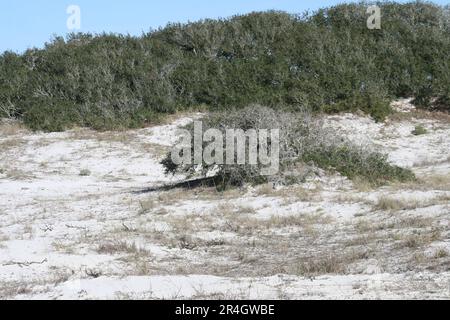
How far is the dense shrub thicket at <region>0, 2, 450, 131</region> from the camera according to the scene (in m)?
25.1

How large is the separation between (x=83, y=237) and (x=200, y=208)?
2.59 m

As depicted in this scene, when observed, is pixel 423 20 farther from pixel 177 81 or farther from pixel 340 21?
pixel 177 81

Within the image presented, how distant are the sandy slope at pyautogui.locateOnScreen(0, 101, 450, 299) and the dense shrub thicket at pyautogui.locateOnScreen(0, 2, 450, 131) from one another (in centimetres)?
813

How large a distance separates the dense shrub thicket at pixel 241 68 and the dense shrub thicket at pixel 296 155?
28.1ft

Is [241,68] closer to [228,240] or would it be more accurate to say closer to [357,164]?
[357,164]

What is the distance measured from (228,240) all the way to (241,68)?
697 inches

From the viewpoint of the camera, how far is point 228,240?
32.6 ft

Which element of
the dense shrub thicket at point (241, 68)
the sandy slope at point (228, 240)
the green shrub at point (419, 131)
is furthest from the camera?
the dense shrub thicket at point (241, 68)

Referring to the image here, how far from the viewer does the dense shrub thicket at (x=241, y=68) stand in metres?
25.1
